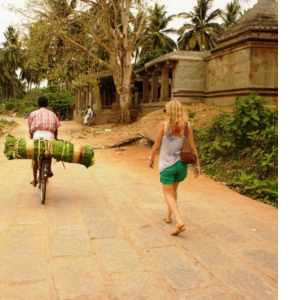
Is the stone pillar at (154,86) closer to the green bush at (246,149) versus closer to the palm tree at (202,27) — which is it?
the green bush at (246,149)

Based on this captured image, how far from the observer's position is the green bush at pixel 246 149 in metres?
6.82

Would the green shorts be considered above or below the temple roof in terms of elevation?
below

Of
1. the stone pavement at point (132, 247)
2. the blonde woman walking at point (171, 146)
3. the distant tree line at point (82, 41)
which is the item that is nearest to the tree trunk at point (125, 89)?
the distant tree line at point (82, 41)

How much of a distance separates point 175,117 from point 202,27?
37.3 meters

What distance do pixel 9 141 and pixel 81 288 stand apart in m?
2.88

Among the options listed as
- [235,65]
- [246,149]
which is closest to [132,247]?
[246,149]

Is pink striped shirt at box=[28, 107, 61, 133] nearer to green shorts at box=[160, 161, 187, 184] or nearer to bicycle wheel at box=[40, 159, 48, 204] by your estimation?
bicycle wheel at box=[40, 159, 48, 204]

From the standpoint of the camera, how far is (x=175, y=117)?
160 inches

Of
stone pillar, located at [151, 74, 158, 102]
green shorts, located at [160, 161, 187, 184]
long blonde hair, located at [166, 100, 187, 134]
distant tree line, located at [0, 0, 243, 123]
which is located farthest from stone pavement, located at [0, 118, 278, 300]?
stone pillar, located at [151, 74, 158, 102]

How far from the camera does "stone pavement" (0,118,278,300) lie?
2.87m

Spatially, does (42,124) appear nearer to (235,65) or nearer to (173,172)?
(173,172)

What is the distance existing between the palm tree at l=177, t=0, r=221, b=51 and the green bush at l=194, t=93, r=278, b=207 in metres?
31.0

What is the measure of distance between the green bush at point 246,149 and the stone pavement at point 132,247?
25.5 inches

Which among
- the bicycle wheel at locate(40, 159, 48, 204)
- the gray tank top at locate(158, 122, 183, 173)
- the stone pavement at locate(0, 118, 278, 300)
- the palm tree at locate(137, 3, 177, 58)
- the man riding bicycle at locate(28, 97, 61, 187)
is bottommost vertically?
the stone pavement at locate(0, 118, 278, 300)
